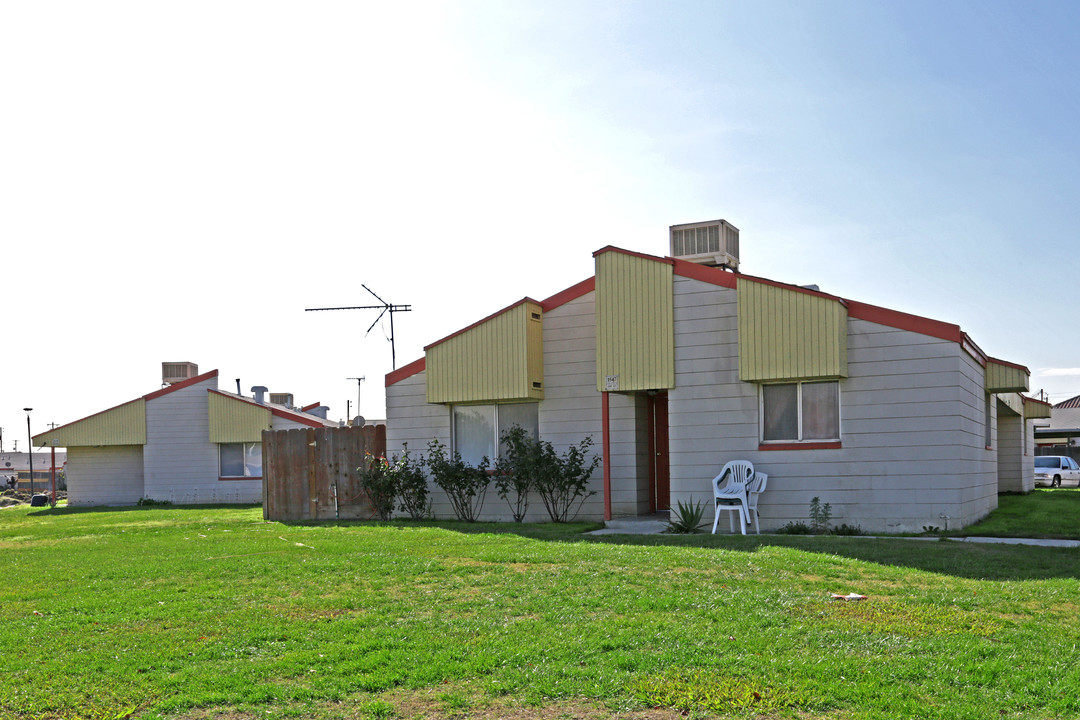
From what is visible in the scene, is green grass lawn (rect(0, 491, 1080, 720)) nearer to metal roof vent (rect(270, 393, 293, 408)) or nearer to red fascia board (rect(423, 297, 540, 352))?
red fascia board (rect(423, 297, 540, 352))

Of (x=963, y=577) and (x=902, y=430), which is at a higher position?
(x=902, y=430)

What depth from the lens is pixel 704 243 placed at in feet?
53.7

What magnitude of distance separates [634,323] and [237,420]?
18545 millimetres

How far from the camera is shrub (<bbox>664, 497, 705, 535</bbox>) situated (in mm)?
14516

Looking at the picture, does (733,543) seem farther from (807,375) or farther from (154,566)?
(154,566)

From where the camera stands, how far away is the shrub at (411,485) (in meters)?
17.7

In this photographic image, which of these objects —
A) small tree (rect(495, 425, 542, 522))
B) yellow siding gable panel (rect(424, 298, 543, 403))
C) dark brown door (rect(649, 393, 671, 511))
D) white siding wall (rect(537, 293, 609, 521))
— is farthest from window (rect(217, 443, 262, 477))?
dark brown door (rect(649, 393, 671, 511))

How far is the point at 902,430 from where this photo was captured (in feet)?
45.1

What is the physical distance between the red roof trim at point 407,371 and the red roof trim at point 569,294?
8.52 feet

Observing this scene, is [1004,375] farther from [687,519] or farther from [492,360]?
[492,360]

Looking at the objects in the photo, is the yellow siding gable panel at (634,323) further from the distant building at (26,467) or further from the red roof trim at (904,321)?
the distant building at (26,467)

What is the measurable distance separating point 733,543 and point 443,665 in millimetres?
6629

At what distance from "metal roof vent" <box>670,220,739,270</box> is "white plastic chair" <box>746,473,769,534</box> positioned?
3909 mm

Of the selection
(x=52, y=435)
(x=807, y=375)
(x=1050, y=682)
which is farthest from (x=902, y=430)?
(x=52, y=435)
